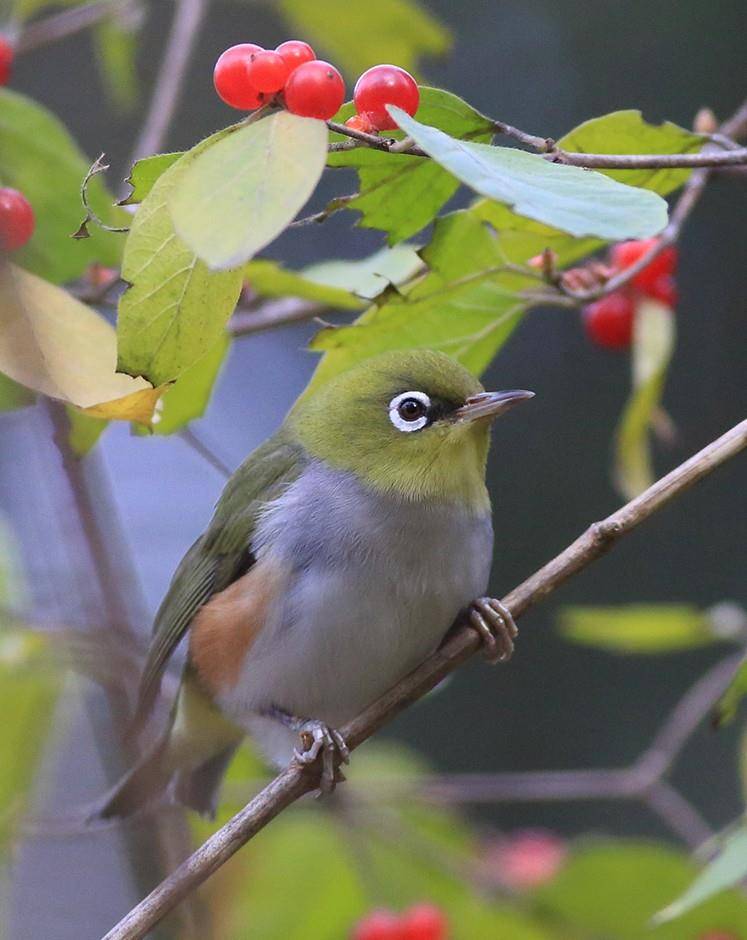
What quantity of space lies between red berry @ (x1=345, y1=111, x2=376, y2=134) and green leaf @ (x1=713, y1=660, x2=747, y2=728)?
117 cm

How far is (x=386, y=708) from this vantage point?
8.77 ft

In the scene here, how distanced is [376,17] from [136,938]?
9.13 feet

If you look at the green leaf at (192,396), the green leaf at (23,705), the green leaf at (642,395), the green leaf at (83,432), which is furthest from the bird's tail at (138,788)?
the green leaf at (642,395)

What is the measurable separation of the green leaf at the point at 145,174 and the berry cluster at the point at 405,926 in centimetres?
236

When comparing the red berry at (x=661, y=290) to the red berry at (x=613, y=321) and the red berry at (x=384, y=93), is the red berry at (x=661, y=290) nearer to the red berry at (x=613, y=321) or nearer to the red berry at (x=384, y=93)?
the red berry at (x=613, y=321)

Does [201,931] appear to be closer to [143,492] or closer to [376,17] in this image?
[376,17]

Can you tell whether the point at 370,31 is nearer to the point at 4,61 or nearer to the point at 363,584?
the point at 4,61

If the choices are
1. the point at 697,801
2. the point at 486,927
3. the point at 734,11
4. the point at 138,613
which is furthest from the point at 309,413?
the point at 734,11

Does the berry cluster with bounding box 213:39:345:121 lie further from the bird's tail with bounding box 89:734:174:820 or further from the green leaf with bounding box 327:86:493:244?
the bird's tail with bounding box 89:734:174:820

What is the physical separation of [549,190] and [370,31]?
239 centimetres

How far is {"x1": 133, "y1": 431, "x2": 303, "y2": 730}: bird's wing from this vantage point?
3498 mm

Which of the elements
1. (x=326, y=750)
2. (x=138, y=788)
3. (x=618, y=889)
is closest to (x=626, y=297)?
(x=326, y=750)

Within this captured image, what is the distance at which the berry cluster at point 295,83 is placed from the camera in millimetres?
1965

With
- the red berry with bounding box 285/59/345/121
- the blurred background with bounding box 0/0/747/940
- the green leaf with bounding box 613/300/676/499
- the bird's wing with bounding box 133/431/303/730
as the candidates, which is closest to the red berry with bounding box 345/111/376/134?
the red berry with bounding box 285/59/345/121
